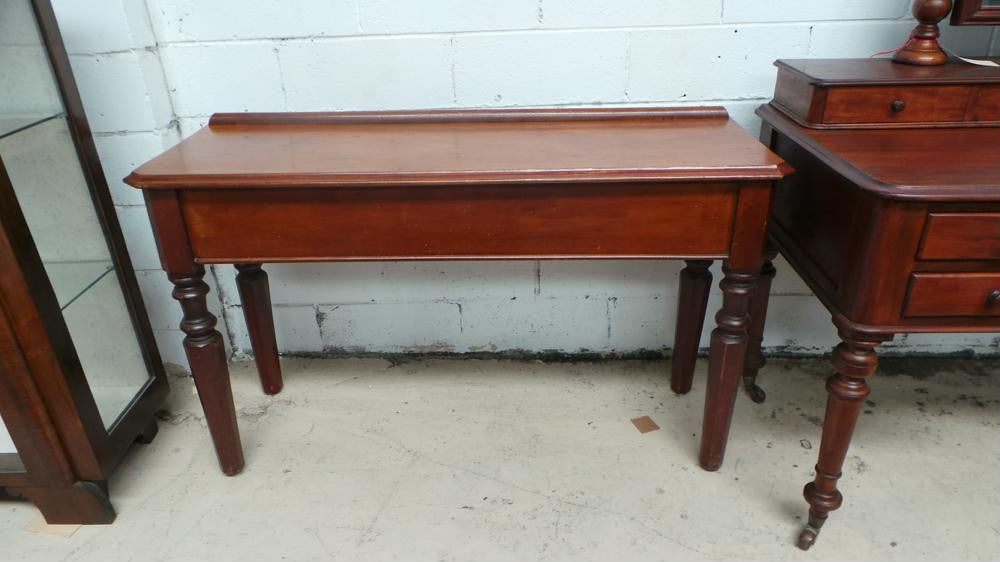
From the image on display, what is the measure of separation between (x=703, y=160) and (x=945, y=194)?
409mm

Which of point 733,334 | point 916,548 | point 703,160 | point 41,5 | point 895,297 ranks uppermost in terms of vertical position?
point 41,5

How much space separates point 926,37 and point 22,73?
2.02 metres

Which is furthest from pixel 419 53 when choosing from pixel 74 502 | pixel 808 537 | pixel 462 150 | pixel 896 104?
pixel 808 537

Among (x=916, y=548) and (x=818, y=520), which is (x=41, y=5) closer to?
(x=818, y=520)

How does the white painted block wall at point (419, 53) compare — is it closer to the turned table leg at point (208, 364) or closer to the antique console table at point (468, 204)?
the antique console table at point (468, 204)

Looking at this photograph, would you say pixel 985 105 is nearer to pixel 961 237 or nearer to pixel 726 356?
pixel 961 237

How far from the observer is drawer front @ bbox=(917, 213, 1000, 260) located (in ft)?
3.66

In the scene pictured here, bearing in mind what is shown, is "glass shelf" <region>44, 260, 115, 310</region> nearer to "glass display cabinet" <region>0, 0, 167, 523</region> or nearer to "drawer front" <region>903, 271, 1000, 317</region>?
"glass display cabinet" <region>0, 0, 167, 523</region>

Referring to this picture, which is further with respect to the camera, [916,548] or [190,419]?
[190,419]

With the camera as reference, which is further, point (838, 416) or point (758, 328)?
point (758, 328)

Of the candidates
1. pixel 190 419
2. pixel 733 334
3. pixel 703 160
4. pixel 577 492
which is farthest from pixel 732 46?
pixel 190 419

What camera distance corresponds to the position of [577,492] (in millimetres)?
1617

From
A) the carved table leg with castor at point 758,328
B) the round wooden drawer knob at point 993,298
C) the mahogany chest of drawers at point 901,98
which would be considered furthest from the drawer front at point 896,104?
the round wooden drawer knob at point 993,298

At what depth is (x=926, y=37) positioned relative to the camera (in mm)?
1527
